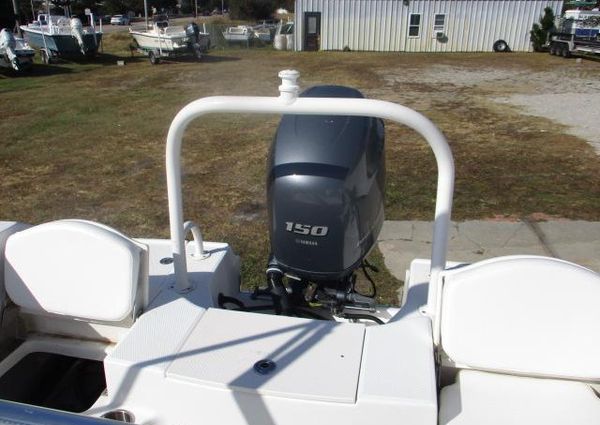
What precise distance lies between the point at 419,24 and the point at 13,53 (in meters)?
14.1

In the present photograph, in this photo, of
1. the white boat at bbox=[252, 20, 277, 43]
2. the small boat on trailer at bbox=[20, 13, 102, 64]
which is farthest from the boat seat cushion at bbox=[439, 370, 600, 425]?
the white boat at bbox=[252, 20, 277, 43]

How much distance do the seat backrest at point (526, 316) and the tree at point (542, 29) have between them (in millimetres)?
20834

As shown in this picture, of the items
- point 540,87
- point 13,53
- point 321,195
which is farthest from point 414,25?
point 321,195

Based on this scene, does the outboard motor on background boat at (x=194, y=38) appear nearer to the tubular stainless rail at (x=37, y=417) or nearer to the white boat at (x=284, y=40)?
the white boat at (x=284, y=40)

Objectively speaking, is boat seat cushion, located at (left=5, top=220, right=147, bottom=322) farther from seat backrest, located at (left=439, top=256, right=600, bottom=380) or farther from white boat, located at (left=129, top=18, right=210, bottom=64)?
white boat, located at (left=129, top=18, right=210, bottom=64)

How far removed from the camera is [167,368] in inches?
52.1

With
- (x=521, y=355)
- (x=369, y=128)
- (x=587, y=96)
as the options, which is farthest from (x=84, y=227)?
(x=587, y=96)

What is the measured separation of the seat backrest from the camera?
123 cm

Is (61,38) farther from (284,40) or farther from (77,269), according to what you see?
(77,269)

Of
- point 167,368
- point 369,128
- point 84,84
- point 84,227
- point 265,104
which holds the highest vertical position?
point 265,104

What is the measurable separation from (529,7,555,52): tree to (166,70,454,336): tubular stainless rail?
20.8m

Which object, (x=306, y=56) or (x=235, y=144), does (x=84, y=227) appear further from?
(x=306, y=56)

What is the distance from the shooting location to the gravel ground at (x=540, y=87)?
27.5 feet

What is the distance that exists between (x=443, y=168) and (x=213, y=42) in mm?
21759
